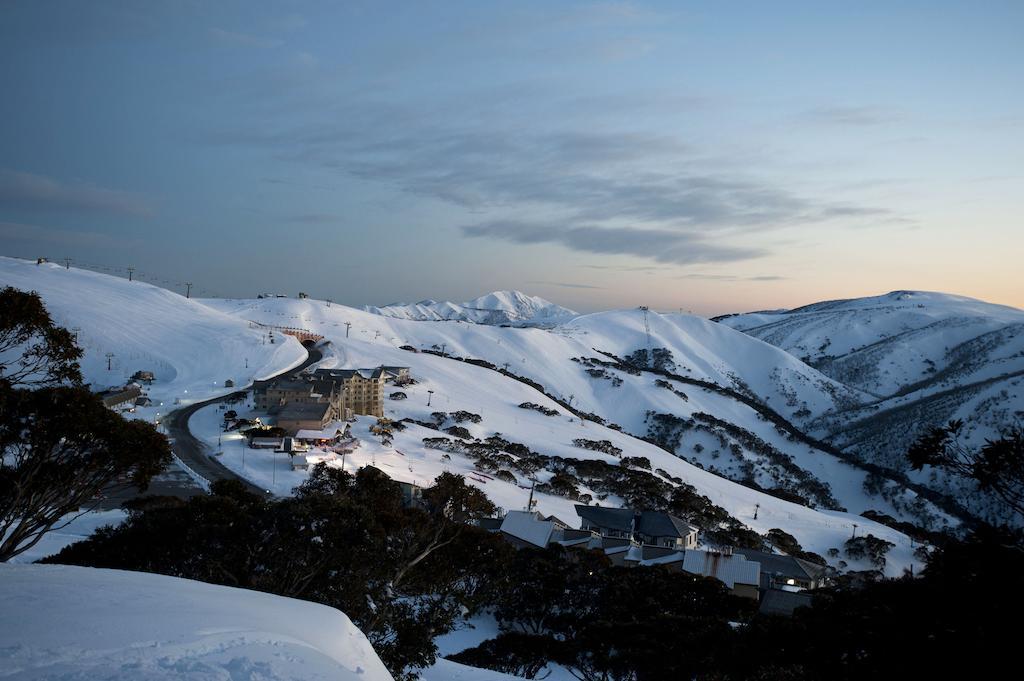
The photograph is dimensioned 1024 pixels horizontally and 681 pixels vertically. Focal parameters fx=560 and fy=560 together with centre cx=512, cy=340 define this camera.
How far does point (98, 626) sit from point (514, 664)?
1303 cm

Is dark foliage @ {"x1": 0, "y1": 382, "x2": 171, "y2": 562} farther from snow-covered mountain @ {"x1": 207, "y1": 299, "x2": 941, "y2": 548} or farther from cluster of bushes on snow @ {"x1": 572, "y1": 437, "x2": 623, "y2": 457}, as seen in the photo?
cluster of bushes on snow @ {"x1": 572, "y1": 437, "x2": 623, "y2": 457}

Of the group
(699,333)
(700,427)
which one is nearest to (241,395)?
(700,427)

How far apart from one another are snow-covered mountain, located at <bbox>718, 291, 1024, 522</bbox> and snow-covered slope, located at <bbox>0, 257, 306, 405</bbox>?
3106 inches

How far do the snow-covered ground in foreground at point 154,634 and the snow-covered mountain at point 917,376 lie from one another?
6738 centimetres

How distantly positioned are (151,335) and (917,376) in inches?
6773

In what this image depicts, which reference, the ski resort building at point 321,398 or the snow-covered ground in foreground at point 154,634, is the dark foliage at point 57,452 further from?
the ski resort building at point 321,398

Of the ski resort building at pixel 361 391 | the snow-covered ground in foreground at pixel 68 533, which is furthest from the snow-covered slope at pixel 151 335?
the snow-covered ground in foreground at pixel 68 533

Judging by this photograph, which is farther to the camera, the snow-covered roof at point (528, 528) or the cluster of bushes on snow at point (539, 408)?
the cluster of bushes on snow at point (539, 408)

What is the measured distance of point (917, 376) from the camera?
148 metres

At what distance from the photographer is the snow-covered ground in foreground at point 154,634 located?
4699 millimetres

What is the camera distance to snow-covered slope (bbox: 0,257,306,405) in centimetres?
6391

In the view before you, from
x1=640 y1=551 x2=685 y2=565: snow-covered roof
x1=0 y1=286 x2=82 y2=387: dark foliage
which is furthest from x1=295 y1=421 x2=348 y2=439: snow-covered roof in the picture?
x1=0 y1=286 x2=82 y2=387: dark foliage

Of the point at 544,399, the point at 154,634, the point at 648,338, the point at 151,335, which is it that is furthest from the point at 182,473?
the point at 648,338

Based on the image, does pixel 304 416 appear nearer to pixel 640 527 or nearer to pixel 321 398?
pixel 321 398
